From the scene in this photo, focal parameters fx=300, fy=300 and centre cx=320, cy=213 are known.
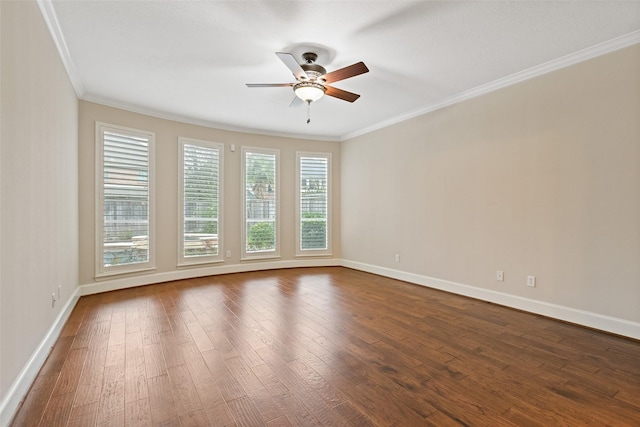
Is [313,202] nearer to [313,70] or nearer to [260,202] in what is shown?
[260,202]

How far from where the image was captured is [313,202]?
21.7ft

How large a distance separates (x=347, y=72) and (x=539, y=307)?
3394 millimetres

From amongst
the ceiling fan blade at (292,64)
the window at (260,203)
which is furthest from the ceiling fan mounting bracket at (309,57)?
the window at (260,203)

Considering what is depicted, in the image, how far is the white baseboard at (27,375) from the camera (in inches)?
66.4

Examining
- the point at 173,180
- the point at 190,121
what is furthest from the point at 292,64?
the point at 173,180

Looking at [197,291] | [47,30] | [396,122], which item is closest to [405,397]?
[197,291]

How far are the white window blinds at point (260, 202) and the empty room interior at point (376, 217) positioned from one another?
1.44 feet

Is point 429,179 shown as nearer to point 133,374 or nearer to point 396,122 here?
point 396,122

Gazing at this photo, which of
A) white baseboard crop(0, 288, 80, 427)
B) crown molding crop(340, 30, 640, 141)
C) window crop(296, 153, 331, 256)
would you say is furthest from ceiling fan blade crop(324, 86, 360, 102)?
white baseboard crop(0, 288, 80, 427)

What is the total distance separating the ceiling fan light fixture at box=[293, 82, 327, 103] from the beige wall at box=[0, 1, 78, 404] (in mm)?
2179

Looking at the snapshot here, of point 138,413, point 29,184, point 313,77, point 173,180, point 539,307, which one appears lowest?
point 138,413

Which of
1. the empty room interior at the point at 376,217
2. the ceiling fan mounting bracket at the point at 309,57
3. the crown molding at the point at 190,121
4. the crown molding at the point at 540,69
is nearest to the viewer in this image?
the empty room interior at the point at 376,217

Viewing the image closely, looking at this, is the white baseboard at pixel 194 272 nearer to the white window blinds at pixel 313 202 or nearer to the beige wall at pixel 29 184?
the white window blinds at pixel 313 202

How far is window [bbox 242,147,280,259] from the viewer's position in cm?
603
